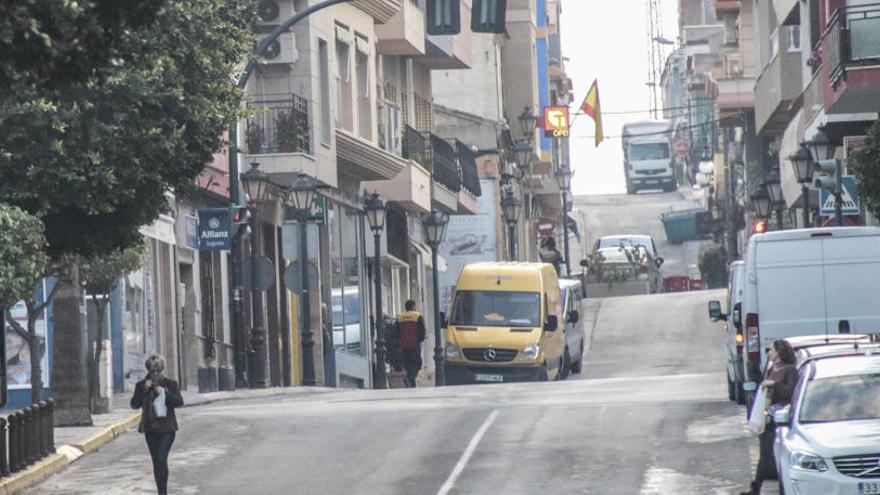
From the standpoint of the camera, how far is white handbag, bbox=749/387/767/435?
18956mm

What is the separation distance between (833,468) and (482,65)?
63.8m

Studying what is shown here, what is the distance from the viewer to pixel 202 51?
24391mm

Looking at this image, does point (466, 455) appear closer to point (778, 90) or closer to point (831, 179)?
point (831, 179)

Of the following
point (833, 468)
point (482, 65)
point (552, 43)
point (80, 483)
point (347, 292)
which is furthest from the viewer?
point (552, 43)

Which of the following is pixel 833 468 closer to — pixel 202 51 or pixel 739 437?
pixel 739 437

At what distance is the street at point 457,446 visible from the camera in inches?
849

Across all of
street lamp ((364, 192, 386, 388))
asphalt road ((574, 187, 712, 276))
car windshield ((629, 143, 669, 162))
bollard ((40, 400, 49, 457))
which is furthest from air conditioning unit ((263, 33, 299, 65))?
car windshield ((629, 143, 669, 162))

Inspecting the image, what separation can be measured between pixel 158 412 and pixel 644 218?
11475 cm

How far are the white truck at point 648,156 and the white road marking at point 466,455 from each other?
11429cm

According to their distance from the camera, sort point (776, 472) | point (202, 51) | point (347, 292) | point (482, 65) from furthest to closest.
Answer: point (482, 65)
point (347, 292)
point (202, 51)
point (776, 472)

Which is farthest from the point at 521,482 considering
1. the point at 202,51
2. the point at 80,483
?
the point at 202,51

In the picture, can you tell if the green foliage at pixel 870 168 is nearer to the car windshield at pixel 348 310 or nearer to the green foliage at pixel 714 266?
the car windshield at pixel 348 310

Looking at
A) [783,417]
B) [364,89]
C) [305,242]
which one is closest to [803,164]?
[305,242]

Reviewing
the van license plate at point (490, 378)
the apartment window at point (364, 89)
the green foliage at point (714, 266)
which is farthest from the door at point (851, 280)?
the green foliage at point (714, 266)
